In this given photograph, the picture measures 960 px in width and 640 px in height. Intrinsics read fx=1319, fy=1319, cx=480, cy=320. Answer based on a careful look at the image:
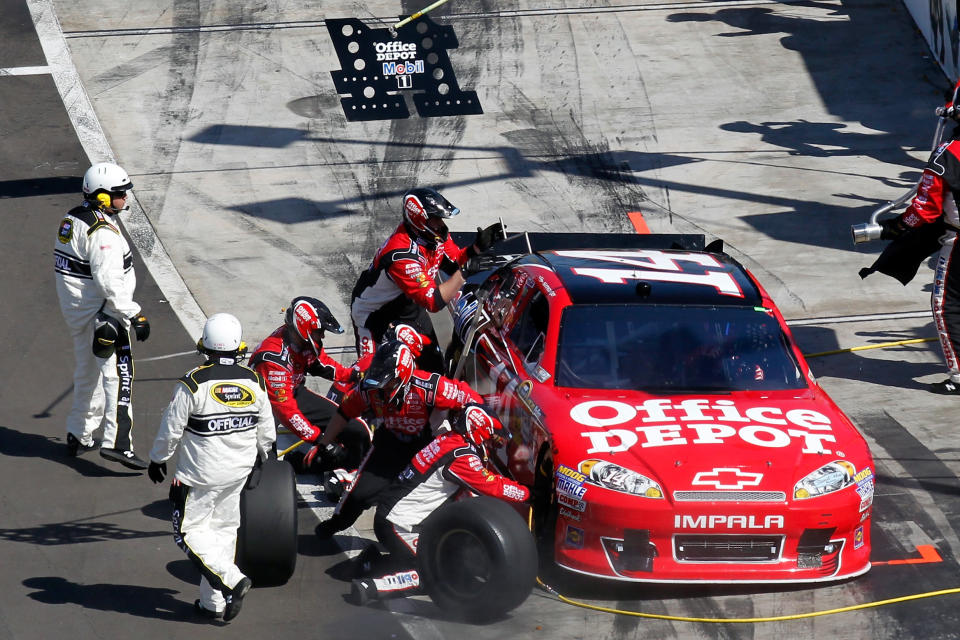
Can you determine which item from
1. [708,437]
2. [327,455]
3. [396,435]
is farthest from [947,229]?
[327,455]

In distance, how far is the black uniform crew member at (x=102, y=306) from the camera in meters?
9.06

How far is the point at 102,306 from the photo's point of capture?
9.21m

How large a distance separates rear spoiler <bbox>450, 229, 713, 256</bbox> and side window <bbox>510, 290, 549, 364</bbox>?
1892 millimetres

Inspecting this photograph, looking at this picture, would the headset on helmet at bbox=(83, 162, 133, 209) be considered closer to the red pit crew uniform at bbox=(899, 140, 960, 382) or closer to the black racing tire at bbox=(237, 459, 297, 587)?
the black racing tire at bbox=(237, 459, 297, 587)

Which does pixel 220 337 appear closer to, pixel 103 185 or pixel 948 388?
pixel 103 185

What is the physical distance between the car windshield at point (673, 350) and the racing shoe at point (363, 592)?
69.9 inches

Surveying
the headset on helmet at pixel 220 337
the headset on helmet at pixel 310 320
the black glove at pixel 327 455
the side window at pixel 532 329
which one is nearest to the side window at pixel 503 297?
the side window at pixel 532 329

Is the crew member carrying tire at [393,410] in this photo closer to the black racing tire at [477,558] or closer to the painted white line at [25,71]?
the black racing tire at [477,558]

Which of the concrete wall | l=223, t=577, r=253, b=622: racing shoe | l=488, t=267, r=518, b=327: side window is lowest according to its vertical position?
the concrete wall

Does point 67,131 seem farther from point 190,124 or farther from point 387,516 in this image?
point 387,516

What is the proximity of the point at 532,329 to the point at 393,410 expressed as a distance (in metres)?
1.24

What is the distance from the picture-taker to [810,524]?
725 centimetres

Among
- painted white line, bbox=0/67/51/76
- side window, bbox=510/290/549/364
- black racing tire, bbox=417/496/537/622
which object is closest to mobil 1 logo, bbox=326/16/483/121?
painted white line, bbox=0/67/51/76

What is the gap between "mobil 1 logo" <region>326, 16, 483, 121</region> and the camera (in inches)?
587
